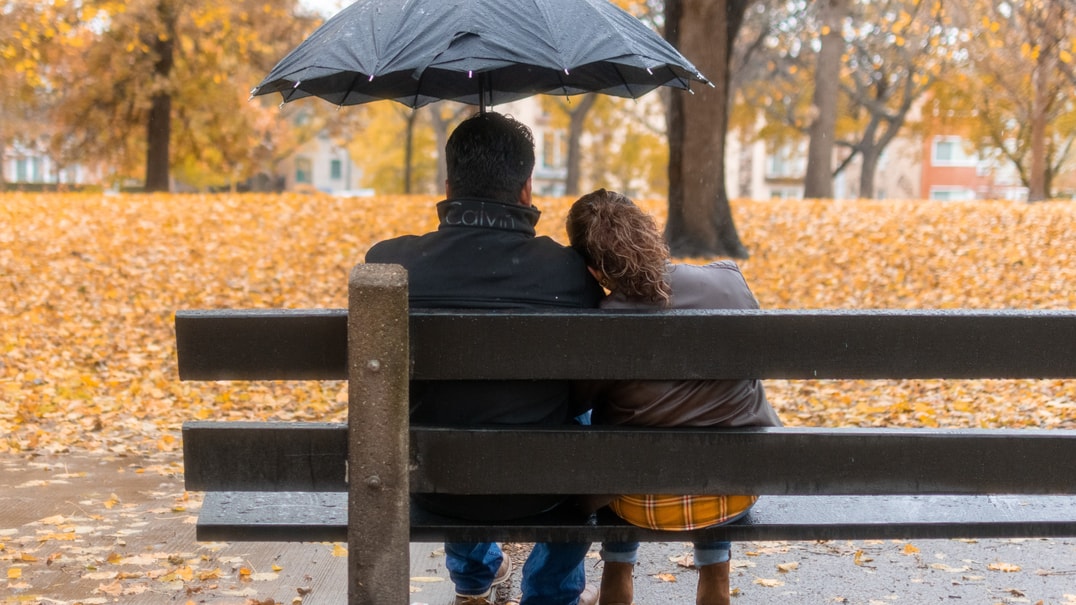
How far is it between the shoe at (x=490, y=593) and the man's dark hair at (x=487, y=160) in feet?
4.38

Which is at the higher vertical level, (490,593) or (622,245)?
(622,245)

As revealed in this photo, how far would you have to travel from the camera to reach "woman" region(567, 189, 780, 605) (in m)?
2.93

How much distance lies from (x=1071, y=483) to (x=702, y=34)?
1017 cm

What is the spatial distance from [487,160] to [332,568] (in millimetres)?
1942

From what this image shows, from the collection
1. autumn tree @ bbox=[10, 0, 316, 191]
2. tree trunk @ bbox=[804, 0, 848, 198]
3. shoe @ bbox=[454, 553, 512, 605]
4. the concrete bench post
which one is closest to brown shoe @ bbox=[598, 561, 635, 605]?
shoe @ bbox=[454, 553, 512, 605]

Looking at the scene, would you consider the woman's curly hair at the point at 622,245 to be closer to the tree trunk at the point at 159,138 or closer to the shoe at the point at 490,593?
the shoe at the point at 490,593

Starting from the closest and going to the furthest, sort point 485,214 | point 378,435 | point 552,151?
1. point 378,435
2. point 485,214
3. point 552,151

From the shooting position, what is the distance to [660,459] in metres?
2.79

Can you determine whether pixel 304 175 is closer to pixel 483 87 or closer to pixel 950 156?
pixel 950 156

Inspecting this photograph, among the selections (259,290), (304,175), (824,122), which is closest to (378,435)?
(259,290)

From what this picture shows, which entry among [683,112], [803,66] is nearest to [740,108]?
[803,66]

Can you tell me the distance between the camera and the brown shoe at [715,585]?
11.2 ft

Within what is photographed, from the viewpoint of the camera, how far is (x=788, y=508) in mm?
3100

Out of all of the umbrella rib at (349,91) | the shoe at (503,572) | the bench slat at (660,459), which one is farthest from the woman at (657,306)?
the umbrella rib at (349,91)
